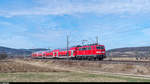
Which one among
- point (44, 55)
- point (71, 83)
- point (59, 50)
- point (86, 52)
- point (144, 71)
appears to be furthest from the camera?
point (44, 55)

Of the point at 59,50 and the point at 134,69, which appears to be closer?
the point at 134,69

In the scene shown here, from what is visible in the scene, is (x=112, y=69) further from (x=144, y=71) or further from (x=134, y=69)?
Result: (x=144, y=71)

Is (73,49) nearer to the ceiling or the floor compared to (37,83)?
nearer to the ceiling

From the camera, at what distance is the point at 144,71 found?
28.7m

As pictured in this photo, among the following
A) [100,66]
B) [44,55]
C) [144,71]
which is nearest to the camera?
[144,71]

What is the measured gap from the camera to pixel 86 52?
4938 cm

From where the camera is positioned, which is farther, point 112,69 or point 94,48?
point 94,48

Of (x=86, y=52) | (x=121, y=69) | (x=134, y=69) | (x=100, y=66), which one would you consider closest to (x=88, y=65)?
(x=100, y=66)

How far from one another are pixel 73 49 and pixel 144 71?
31.1 metres

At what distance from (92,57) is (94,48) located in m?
2.83

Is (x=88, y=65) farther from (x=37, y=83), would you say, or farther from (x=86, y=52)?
(x=37, y=83)

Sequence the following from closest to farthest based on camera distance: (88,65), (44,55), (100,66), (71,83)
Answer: (71,83) < (100,66) < (88,65) < (44,55)

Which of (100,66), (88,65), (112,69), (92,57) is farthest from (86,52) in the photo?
(112,69)

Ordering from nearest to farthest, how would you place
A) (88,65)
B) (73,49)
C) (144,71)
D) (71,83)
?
(71,83), (144,71), (88,65), (73,49)
